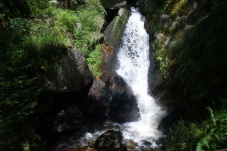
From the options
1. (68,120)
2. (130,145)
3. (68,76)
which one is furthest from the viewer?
(68,120)

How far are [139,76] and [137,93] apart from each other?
3.91 feet

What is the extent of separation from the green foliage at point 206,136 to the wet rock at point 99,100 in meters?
3.81

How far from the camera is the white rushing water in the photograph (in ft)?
27.2

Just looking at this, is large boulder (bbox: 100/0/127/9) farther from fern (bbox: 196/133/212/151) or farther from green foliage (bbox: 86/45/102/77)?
fern (bbox: 196/133/212/151)

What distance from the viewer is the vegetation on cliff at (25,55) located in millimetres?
5492

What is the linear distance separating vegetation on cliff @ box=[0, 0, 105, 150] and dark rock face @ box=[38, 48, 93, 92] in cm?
24

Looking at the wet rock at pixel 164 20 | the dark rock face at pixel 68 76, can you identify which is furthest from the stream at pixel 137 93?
the dark rock face at pixel 68 76

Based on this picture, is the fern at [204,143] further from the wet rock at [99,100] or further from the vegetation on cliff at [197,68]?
the wet rock at [99,100]

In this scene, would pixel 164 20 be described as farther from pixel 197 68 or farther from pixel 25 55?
pixel 25 55

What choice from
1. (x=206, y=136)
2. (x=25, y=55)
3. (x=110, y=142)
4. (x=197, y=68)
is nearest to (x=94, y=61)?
(x=110, y=142)

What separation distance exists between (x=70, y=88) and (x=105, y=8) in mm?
7387

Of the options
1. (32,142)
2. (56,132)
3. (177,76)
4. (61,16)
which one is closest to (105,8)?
(61,16)

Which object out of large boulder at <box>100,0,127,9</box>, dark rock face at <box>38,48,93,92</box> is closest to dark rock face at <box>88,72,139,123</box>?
dark rock face at <box>38,48,93,92</box>

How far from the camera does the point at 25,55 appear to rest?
6.19 m
